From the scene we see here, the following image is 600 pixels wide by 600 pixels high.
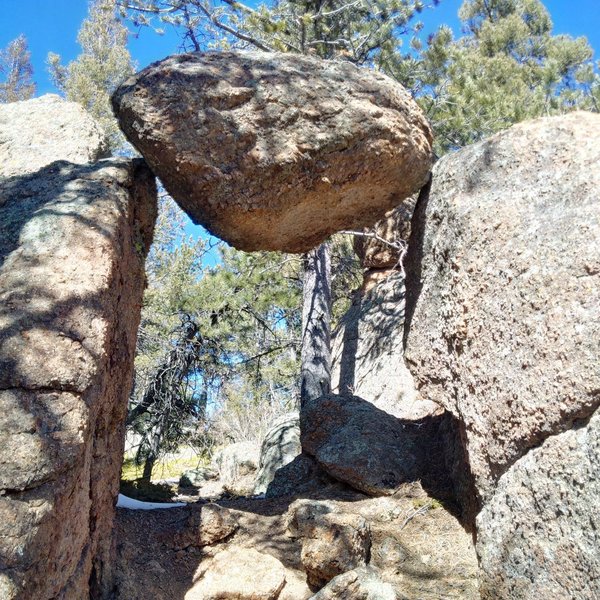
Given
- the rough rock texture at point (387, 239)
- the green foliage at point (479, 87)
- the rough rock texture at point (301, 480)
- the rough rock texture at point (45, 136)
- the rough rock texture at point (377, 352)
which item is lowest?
the rough rock texture at point (301, 480)

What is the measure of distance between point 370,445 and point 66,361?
9.38ft

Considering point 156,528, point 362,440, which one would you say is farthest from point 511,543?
point 156,528

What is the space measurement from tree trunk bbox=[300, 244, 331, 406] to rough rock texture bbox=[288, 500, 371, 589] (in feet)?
12.2

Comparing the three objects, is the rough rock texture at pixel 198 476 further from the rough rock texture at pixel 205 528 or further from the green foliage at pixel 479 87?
the green foliage at pixel 479 87

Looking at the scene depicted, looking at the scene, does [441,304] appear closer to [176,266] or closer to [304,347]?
[304,347]

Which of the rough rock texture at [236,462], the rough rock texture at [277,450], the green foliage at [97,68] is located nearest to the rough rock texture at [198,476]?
the rough rock texture at [236,462]

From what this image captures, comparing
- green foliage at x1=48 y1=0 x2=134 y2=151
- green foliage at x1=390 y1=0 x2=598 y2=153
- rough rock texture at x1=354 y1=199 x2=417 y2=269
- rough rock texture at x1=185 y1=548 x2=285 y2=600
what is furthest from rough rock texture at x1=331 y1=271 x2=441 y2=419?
green foliage at x1=48 y1=0 x2=134 y2=151

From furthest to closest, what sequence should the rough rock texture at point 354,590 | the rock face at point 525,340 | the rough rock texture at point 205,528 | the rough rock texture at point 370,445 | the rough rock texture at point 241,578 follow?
the rough rock texture at point 370,445
the rough rock texture at point 205,528
the rough rock texture at point 241,578
the rough rock texture at point 354,590
the rock face at point 525,340

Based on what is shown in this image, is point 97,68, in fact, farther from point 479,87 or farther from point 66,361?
point 66,361

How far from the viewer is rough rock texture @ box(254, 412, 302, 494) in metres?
7.20

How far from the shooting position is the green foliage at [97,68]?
17.2 metres

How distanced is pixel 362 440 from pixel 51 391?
2.94m

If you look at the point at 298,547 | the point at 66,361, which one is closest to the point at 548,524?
the point at 298,547

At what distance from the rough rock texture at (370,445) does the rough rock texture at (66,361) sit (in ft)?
5.99
